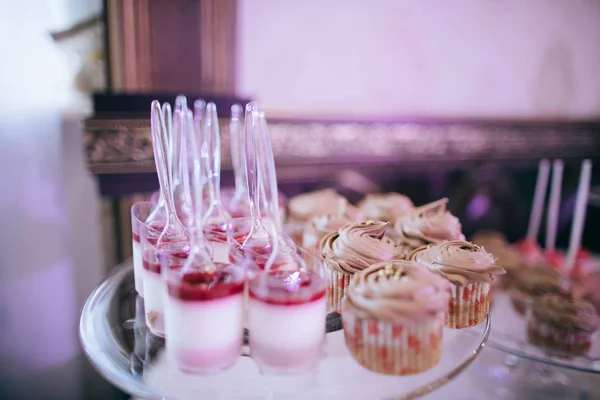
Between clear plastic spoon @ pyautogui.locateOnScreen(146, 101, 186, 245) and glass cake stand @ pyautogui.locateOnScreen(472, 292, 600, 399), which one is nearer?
clear plastic spoon @ pyautogui.locateOnScreen(146, 101, 186, 245)

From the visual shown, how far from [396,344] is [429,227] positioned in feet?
0.94

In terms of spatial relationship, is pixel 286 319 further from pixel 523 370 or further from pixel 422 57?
pixel 422 57

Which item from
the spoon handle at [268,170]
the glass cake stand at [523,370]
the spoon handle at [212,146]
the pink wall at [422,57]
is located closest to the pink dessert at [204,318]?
the spoon handle at [268,170]

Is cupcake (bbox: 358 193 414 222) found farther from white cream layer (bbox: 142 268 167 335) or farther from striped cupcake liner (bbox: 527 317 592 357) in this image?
white cream layer (bbox: 142 268 167 335)

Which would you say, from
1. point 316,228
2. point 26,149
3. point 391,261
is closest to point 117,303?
point 316,228

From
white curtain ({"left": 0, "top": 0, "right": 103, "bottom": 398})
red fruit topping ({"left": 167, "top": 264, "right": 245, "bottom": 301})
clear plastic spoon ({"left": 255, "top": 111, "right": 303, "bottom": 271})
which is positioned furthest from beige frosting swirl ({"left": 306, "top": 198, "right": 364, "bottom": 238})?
white curtain ({"left": 0, "top": 0, "right": 103, "bottom": 398})

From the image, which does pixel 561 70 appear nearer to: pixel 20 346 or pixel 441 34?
pixel 441 34

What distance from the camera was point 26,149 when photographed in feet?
4.00

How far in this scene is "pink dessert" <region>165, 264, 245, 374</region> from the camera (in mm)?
584

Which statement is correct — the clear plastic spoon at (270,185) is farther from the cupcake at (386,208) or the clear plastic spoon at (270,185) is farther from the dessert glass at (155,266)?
the cupcake at (386,208)

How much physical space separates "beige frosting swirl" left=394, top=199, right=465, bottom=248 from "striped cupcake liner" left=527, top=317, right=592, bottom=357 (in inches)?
14.5

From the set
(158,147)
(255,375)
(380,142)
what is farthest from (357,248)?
(380,142)

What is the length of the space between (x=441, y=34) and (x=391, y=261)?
1442 mm

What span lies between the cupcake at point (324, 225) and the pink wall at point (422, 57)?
714 millimetres
